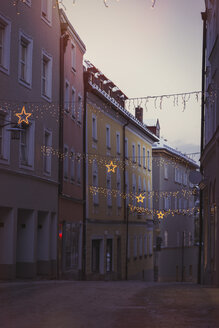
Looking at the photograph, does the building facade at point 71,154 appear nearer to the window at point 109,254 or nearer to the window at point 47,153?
the window at point 47,153

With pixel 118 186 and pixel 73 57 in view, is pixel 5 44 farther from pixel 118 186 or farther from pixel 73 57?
pixel 118 186

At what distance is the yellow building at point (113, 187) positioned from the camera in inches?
1604

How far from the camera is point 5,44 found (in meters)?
25.5

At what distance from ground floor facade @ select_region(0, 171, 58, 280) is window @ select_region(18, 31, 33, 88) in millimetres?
3948

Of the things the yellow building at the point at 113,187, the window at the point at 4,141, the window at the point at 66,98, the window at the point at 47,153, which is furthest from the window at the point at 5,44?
the yellow building at the point at 113,187

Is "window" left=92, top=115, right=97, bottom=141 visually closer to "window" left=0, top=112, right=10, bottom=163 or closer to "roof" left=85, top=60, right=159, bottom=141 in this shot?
"roof" left=85, top=60, right=159, bottom=141

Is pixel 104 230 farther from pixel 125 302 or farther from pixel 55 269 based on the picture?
pixel 125 302

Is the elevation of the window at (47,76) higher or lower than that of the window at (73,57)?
lower

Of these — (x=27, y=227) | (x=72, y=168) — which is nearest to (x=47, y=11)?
(x=72, y=168)

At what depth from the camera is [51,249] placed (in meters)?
31.7

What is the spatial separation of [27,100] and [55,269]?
8387mm

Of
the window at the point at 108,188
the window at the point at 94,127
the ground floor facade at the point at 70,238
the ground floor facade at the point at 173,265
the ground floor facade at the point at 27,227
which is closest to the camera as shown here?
the ground floor facade at the point at 27,227

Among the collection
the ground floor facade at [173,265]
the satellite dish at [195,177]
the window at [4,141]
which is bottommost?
the ground floor facade at [173,265]

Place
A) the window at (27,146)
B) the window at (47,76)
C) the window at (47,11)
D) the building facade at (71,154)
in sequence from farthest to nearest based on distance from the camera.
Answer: the building facade at (71,154) → the window at (47,76) → the window at (47,11) → the window at (27,146)
